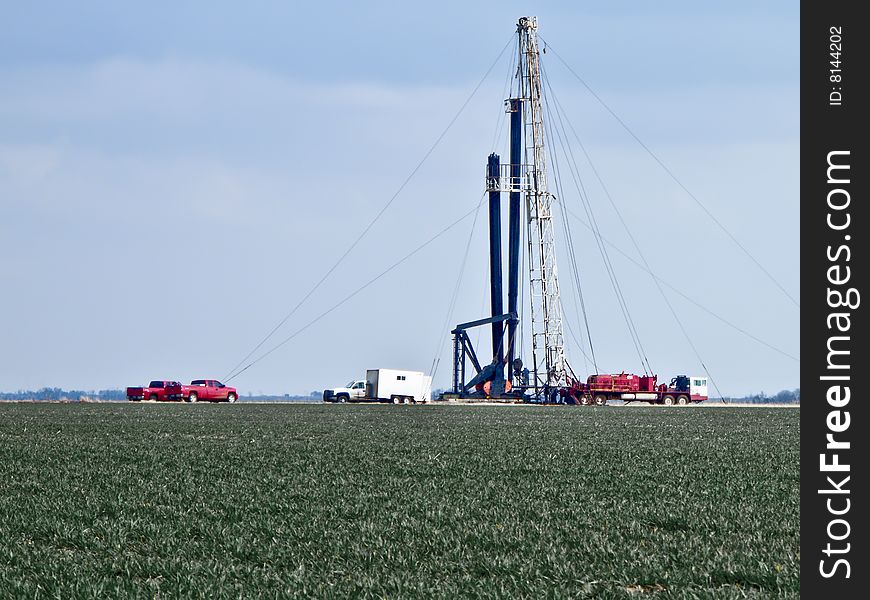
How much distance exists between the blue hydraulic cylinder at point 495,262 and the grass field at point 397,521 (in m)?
71.5

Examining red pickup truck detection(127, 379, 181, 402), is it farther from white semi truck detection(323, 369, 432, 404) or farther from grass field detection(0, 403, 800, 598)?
grass field detection(0, 403, 800, 598)

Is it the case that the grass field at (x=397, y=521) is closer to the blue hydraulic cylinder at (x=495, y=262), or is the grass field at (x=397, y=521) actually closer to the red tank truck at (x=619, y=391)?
the red tank truck at (x=619, y=391)

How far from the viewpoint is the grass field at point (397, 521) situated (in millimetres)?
11414

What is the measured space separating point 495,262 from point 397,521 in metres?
86.0

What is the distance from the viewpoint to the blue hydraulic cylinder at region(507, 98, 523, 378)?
100250 millimetres

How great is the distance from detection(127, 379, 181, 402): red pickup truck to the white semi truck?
12655mm

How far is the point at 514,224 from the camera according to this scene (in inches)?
3986
